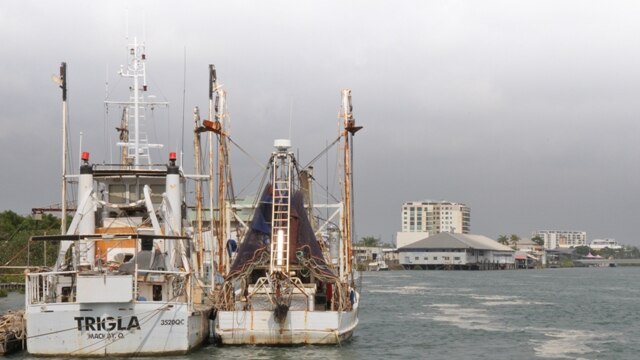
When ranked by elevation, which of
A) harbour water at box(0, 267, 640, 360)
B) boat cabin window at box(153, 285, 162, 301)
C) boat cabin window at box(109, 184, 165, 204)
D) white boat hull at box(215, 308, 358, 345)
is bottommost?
harbour water at box(0, 267, 640, 360)

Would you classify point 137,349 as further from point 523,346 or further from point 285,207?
point 523,346

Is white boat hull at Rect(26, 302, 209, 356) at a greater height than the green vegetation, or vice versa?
the green vegetation

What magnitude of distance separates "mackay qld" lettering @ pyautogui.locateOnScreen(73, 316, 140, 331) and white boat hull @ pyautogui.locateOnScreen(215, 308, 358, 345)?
16.8 feet

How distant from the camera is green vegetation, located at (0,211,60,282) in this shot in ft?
315

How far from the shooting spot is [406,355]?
133 ft

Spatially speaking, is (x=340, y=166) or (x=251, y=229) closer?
(x=251, y=229)

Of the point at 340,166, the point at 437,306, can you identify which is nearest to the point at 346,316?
the point at 340,166

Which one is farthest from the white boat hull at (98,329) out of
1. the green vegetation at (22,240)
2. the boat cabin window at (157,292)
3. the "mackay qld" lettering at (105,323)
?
the green vegetation at (22,240)

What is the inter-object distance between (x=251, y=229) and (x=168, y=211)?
5.24 metres

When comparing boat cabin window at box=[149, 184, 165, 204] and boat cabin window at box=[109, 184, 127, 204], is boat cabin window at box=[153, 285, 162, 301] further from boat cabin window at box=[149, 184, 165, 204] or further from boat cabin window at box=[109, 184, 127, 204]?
boat cabin window at box=[109, 184, 127, 204]

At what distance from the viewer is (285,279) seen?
1470 inches

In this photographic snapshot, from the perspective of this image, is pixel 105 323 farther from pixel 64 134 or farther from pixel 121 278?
pixel 64 134

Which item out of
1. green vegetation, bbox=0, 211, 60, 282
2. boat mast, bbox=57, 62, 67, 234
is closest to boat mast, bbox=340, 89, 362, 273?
boat mast, bbox=57, 62, 67, 234

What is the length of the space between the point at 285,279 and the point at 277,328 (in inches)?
80.3
